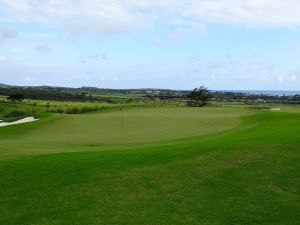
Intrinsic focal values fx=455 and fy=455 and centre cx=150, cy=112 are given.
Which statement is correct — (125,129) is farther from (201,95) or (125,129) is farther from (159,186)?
(201,95)

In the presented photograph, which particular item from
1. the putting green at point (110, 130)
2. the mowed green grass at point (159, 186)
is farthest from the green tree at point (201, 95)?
the mowed green grass at point (159, 186)

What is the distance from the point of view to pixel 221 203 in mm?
10875

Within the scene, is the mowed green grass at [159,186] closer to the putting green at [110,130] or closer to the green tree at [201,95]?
the putting green at [110,130]

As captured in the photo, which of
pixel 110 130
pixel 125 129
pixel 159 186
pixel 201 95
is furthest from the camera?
pixel 201 95

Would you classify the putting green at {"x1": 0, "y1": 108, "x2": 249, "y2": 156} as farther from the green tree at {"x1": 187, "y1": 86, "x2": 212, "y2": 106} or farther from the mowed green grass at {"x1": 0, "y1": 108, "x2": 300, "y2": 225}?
the green tree at {"x1": 187, "y1": 86, "x2": 212, "y2": 106}

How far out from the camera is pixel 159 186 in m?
12.0

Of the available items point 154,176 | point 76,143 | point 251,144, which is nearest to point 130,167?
point 154,176

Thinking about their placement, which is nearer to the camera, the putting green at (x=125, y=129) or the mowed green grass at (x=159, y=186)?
the mowed green grass at (x=159, y=186)

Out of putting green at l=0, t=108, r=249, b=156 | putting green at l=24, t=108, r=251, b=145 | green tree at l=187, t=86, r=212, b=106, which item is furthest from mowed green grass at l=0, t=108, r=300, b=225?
green tree at l=187, t=86, r=212, b=106

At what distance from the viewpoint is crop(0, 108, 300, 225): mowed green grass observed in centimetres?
1014

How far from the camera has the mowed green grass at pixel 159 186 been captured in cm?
1014

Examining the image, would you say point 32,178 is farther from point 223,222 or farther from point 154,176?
point 223,222

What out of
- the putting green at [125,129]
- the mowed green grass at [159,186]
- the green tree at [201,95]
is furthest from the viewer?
the green tree at [201,95]

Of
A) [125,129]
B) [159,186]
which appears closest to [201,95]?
[125,129]
